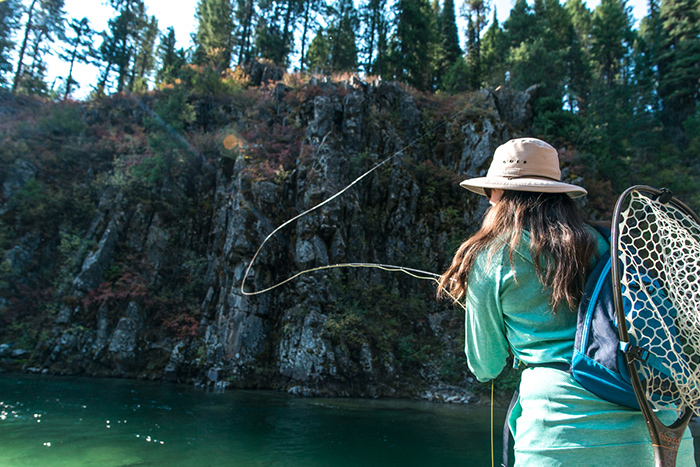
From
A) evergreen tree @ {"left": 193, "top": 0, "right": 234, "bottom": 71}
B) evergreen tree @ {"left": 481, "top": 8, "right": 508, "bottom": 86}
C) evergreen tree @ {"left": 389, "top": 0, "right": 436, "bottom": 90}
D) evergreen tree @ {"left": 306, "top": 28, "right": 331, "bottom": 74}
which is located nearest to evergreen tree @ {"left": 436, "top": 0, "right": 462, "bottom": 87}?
evergreen tree @ {"left": 481, "top": 8, "right": 508, "bottom": 86}

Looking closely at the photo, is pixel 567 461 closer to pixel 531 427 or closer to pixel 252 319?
pixel 531 427

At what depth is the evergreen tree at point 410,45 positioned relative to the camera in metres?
26.9

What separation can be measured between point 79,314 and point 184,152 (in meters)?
8.07

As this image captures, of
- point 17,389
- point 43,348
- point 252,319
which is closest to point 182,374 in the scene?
point 252,319

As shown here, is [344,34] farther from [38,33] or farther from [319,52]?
[38,33]

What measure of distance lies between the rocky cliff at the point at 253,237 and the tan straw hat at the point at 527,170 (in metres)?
11.1

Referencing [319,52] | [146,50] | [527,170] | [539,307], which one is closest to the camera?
[539,307]

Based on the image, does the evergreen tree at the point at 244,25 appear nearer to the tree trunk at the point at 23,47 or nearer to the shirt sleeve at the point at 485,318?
the tree trunk at the point at 23,47

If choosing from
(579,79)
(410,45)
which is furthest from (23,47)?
(579,79)

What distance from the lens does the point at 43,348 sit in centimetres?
1341

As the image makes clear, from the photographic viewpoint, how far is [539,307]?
136cm

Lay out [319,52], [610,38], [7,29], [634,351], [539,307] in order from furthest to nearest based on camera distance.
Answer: [610,38] → [319,52] → [7,29] → [539,307] → [634,351]

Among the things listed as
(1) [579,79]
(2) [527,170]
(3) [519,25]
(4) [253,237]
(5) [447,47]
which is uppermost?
(5) [447,47]

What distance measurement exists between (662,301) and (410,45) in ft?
96.2
